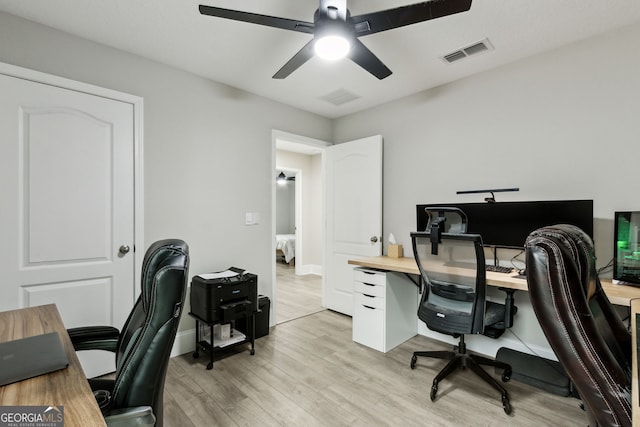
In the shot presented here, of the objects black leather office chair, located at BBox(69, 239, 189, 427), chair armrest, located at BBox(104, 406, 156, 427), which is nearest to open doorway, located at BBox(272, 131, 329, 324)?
black leather office chair, located at BBox(69, 239, 189, 427)

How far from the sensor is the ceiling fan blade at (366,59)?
1810 mm

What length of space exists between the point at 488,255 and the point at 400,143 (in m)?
1.50

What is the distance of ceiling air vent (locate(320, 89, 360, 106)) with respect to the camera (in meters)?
3.24

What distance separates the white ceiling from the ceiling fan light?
358 mm

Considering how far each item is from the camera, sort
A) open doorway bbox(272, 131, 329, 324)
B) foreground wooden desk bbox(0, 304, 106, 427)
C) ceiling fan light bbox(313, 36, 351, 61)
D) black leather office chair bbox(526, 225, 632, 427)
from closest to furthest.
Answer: foreground wooden desk bbox(0, 304, 106, 427) < black leather office chair bbox(526, 225, 632, 427) < ceiling fan light bbox(313, 36, 351, 61) < open doorway bbox(272, 131, 329, 324)

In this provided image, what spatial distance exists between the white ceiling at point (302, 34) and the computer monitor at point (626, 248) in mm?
1349

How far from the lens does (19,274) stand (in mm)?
2006

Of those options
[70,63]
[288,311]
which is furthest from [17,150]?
[288,311]

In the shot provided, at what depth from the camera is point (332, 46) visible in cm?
173

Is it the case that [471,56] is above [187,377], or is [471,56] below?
above

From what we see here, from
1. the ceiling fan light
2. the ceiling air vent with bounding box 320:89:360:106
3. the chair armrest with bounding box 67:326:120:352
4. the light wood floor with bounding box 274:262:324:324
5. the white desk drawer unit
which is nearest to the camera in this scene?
the chair armrest with bounding box 67:326:120:352

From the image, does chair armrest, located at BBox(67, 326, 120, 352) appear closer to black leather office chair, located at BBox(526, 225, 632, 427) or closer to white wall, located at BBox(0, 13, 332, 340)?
white wall, located at BBox(0, 13, 332, 340)

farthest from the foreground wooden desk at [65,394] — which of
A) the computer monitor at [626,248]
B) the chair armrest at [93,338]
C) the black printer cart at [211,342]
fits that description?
the computer monitor at [626,248]

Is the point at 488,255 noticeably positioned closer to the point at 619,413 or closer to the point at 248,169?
the point at 619,413
